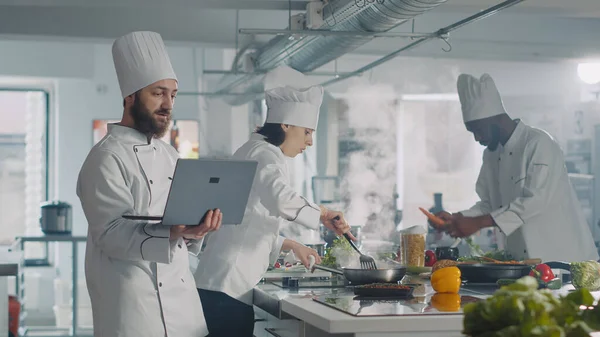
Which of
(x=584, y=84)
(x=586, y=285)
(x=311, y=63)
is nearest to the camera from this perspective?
(x=586, y=285)

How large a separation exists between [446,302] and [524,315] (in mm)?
1469

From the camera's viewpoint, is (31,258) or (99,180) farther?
(31,258)

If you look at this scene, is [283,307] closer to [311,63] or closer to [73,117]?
[311,63]

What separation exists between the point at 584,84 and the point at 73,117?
5606 millimetres

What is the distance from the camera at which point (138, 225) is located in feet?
8.27

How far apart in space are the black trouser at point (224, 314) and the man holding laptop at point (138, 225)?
1.40 feet

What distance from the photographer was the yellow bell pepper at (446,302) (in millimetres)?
2455

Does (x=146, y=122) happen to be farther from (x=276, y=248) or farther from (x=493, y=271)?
(x=493, y=271)

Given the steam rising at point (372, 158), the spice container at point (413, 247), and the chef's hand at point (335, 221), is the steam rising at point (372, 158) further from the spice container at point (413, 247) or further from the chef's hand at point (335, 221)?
the chef's hand at point (335, 221)

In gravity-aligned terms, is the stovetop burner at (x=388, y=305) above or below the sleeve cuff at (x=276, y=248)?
below

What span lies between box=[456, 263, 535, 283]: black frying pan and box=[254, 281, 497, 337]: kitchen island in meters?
0.08

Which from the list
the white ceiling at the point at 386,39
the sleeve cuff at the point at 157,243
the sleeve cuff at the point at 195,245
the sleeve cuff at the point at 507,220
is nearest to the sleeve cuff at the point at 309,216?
the sleeve cuff at the point at 195,245

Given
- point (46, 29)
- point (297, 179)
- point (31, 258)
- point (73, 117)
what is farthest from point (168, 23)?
point (31, 258)

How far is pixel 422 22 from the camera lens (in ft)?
23.6
